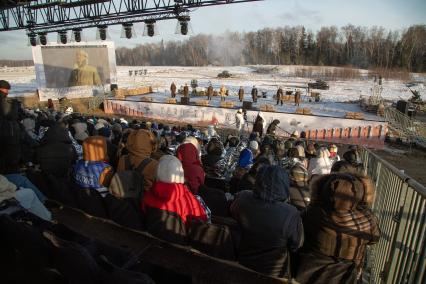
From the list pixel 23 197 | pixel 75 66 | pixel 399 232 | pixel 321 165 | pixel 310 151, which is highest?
pixel 75 66

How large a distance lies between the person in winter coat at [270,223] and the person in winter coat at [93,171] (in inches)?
65.5

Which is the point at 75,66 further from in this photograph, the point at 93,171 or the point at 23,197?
the point at 23,197

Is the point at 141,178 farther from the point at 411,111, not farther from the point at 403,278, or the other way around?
the point at 411,111

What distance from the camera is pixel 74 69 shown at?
25297 mm

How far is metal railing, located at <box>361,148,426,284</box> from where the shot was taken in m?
2.39

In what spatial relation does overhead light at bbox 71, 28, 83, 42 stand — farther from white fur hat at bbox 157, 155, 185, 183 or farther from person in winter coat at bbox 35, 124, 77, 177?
white fur hat at bbox 157, 155, 185, 183

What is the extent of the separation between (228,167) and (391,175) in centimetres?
341

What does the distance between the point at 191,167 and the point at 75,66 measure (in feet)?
82.8

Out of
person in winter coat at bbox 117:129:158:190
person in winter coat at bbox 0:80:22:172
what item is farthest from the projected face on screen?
person in winter coat at bbox 117:129:158:190

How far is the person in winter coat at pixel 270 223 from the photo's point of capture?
2.31 m

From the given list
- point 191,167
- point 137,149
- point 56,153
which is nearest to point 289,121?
point 191,167

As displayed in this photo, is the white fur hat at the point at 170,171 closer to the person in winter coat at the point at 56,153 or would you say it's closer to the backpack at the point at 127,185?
the backpack at the point at 127,185

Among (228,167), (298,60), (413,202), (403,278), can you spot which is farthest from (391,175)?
(298,60)

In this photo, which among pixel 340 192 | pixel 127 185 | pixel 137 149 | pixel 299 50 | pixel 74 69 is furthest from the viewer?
pixel 299 50
